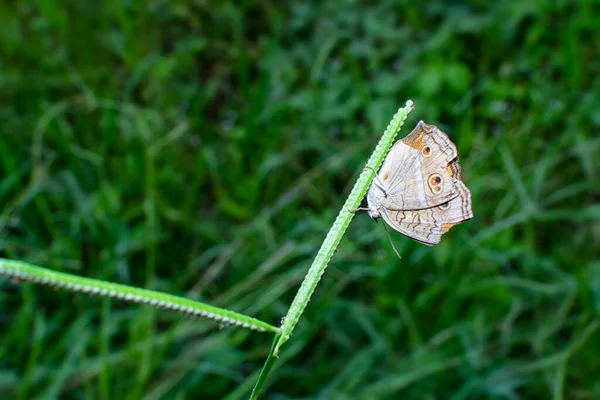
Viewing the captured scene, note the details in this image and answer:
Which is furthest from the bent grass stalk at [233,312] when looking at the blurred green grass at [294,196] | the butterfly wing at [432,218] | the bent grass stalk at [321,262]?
the blurred green grass at [294,196]

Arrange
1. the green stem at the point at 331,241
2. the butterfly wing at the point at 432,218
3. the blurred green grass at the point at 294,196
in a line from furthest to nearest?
the blurred green grass at the point at 294,196 → the butterfly wing at the point at 432,218 → the green stem at the point at 331,241

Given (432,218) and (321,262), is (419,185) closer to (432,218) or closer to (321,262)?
(432,218)

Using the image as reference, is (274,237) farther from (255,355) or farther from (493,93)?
A: (493,93)

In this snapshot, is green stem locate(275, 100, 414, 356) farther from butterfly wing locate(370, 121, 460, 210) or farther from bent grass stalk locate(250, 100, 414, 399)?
butterfly wing locate(370, 121, 460, 210)

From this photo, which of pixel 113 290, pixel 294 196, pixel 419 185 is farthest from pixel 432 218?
pixel 294 196

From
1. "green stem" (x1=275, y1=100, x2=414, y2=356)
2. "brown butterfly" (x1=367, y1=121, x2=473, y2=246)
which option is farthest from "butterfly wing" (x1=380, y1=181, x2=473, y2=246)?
"green stem" (x1=275, y1=100, x2=414, y2=356)

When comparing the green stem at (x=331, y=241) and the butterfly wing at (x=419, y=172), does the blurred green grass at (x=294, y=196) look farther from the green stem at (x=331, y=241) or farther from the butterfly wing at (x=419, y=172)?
the green stem at (x=331, y=241)
